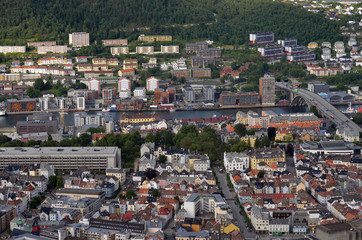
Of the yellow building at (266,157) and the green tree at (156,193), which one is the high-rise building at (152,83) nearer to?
the yellow building at (266,157)

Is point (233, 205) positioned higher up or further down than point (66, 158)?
further down

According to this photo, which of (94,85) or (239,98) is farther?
(94,85)

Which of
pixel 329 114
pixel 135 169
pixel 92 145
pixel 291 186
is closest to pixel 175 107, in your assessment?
pixel 329 114

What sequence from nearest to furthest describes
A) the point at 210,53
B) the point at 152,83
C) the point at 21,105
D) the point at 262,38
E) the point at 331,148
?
the point at 331,148
the point at 21,105
the point at 152,83
the point at 210,53
the point at 262,38

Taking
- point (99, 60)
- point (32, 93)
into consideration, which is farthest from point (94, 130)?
point (99, 60)

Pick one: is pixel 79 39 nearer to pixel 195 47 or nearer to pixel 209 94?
pixel 195 47

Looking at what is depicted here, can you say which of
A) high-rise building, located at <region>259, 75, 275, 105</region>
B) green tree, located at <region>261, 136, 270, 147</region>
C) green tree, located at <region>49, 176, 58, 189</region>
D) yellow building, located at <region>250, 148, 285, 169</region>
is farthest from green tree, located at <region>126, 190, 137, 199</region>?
high-rise building, located at <region>259, 75, 275, 105</region>

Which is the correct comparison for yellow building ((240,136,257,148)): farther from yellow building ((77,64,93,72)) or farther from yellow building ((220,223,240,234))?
yellow building ((77,64,93,72))
